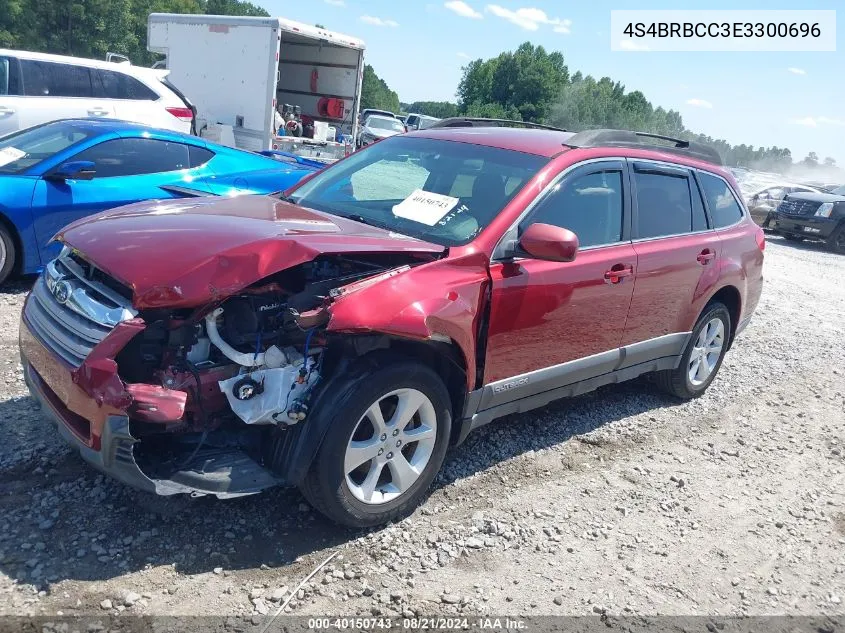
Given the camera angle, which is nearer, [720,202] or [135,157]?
[720,202]

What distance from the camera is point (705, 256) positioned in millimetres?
4980

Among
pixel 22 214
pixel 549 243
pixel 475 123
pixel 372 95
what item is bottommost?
pixel 372 95

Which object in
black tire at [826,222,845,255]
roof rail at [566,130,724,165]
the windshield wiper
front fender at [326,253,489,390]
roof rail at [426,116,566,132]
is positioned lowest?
black tire at [826,222,845,255]

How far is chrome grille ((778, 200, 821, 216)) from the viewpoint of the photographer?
16359mm

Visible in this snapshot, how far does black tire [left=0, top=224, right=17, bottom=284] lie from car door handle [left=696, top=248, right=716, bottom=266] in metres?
5.29

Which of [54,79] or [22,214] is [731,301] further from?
[54,79]

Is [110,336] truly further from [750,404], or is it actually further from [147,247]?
[750,404]

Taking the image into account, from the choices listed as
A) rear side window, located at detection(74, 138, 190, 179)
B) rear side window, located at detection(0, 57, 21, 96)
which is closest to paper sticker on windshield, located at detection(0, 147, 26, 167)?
rear side window, located at detection(74, 138, 190, 179)

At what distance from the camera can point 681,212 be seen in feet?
16.1

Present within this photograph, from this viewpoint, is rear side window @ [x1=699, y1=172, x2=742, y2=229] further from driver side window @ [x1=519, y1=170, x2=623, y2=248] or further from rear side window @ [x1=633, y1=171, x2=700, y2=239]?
driver side window @ [x1=519, y1=170, x2=623, y2=248]

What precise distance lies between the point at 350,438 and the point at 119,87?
29.0ft

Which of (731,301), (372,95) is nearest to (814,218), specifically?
(731,301)

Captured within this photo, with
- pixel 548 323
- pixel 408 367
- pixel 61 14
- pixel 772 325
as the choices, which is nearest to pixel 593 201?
pixel 548 323

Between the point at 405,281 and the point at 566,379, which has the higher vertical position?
the point at 405,281
